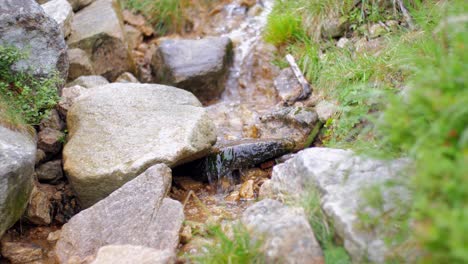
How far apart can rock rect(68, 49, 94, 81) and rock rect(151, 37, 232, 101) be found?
0.88 meters

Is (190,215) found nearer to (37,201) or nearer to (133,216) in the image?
(133,216)

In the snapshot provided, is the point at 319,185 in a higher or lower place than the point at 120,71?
higher

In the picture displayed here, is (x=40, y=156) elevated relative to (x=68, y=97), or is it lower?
lower

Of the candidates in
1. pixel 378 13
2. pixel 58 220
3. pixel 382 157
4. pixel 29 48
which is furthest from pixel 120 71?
pixel 382 157

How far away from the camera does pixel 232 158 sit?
4266 millimetres

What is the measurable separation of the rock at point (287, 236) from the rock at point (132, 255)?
1.51ft

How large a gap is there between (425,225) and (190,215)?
6.98ft

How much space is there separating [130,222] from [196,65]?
2.92 metres

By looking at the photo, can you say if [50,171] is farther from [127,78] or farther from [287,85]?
[287,85]

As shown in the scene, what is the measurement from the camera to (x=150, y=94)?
4.41 m

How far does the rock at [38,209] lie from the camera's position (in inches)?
144

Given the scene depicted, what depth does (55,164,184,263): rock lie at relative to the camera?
3000 millimetres

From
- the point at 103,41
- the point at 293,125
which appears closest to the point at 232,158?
the point at 293,125

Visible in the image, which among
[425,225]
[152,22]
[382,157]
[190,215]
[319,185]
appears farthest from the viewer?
[152,22]
